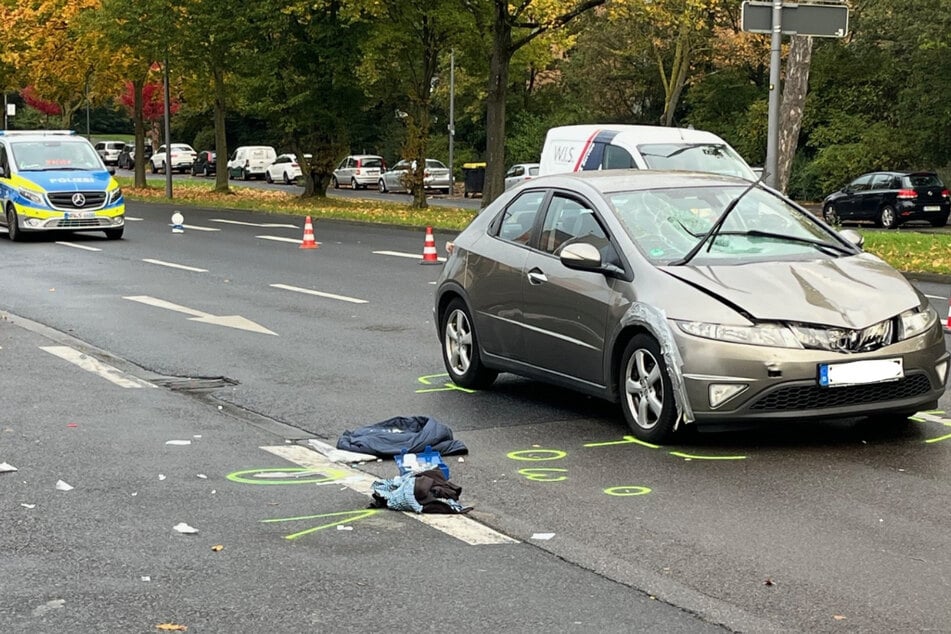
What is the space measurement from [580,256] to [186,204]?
3768cm

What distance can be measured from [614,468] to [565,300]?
1.59 m

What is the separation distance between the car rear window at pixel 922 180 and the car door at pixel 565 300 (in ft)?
97.7

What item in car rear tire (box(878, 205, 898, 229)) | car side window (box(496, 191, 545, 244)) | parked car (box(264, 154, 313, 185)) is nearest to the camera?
car side window (box(496, 191, 545, 244))

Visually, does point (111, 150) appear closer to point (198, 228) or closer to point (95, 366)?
point (198, 228)

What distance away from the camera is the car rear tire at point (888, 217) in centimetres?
3744

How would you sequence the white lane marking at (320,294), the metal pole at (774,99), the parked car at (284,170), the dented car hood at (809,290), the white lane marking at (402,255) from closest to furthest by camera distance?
the dented car hood at (809,290), the white lane marking at (320,294), the metal pole at (774,99), the white lane marking at (402,255), the parked car at (284,170)

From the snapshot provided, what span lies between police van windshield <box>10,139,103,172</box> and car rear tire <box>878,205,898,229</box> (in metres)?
19.8

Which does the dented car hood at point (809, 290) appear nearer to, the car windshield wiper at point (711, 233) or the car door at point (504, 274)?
the car windshield wiper at point (711, 233)

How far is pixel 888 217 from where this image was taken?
37625 mm

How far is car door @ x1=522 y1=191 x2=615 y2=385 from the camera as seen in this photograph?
8.82 meters

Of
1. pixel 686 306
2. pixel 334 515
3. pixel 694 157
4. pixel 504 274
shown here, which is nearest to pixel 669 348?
pixel 686 306

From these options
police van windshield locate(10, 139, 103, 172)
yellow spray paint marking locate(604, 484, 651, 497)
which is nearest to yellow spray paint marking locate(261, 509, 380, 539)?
yellow spray paint marking locate(604, 484, 651, 497)

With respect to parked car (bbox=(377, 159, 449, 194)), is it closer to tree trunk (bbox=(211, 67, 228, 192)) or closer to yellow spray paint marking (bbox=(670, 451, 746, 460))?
tree trunk (bbox=(211, 67, 228, 192))

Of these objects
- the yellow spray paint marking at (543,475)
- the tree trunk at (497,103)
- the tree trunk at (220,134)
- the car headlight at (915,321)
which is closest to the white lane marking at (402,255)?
the tree trunk at (497,103)
